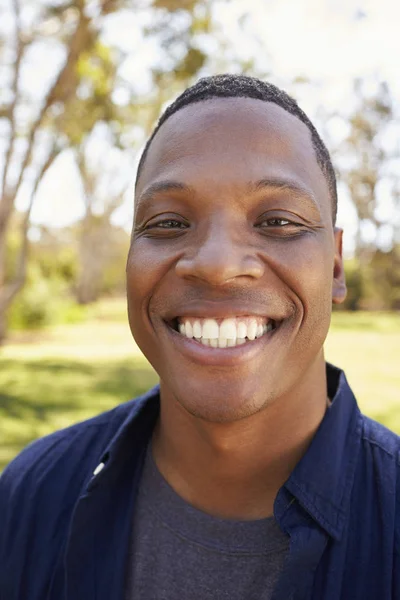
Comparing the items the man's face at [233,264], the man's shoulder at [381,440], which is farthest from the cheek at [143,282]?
the man's shoulder at [381,440]

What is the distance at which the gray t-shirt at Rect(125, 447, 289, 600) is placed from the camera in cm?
155

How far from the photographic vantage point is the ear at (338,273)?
1839 millimetres

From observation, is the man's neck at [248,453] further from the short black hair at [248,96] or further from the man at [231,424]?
the short black hair at [248,96]

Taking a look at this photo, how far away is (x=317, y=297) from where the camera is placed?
1560 mm

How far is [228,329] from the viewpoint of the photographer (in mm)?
1514

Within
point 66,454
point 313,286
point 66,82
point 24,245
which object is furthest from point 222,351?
point 24,245

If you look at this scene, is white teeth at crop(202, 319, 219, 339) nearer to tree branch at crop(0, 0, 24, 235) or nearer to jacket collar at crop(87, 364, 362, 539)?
jacket collar at crop(87, 364, 362, 539)

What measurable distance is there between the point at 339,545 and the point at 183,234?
0.90m

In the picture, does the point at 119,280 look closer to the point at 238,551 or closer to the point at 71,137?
the point at 71,137

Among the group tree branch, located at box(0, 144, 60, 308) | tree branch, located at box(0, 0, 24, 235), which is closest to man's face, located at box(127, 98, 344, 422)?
tree branch, located at box(0, 0, 24, 235)

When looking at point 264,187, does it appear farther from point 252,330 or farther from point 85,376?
point 85,376

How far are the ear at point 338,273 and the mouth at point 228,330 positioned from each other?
16.3 inches

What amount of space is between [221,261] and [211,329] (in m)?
0.19

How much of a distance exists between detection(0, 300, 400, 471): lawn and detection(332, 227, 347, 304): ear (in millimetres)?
4602
